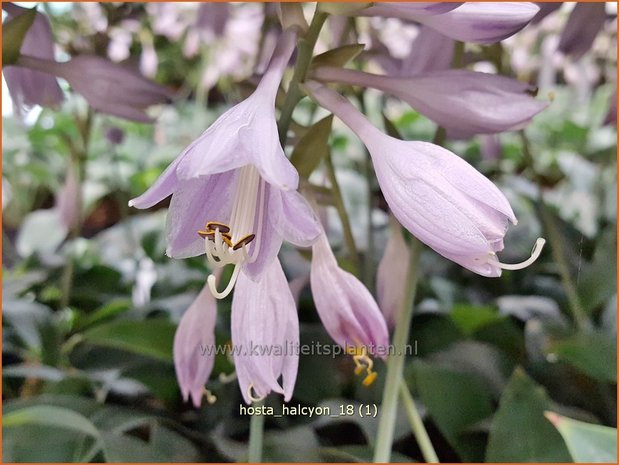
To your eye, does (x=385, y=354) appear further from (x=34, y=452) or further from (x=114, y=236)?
(x=114, y=236)

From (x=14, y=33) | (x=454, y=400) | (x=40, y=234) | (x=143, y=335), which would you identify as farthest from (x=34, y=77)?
(x=40, y=234)

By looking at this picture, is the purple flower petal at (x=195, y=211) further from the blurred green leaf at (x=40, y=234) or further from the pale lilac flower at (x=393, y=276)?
the blurred green leaf at (x=40, y=234)

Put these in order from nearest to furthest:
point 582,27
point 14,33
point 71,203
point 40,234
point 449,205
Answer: point 449,205 < point 14,33 < point 582,27 < point 71,203 < point 40,234

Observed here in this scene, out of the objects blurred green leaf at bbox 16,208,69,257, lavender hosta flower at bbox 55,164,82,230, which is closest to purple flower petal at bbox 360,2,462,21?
lavender hosta flower at bbox 55,164,82,230

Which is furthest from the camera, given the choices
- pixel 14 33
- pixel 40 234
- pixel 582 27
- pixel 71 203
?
pixel 40 234

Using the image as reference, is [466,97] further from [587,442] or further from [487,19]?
[587,442]

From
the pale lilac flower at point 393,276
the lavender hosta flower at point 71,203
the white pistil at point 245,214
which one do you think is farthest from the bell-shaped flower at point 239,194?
the lavender hosta flower at point 71,203

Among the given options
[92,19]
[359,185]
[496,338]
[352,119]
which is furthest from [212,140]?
[359,185]
